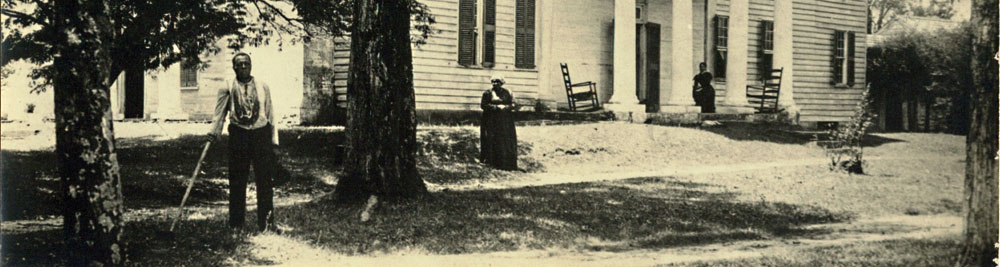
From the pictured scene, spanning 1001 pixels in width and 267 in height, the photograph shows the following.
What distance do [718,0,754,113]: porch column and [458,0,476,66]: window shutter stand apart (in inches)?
170

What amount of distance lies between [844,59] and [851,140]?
2.63 m

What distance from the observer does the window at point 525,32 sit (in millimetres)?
11797

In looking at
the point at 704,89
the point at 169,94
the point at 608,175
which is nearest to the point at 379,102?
the point at 169,94

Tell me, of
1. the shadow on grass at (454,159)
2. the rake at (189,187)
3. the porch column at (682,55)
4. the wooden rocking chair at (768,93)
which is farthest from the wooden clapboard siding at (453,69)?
the rake at (189,187)

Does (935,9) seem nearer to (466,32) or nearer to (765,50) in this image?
(466,32)

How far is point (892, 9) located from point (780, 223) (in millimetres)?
2306

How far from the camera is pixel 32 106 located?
4203mm

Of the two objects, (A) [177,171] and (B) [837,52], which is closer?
(A) [177,171]

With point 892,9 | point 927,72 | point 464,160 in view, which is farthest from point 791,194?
point 464,160

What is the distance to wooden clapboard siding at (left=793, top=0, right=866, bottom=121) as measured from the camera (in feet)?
23.0

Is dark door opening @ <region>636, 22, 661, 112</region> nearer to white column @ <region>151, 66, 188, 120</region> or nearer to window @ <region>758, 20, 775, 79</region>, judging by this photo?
window @ <region>758, 20, 775, 79</region>

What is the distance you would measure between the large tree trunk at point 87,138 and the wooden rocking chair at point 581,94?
8.10 metres

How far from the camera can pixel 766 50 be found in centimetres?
1400

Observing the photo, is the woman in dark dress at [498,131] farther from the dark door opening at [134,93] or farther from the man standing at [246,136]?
the dark door opening at [134,93]
